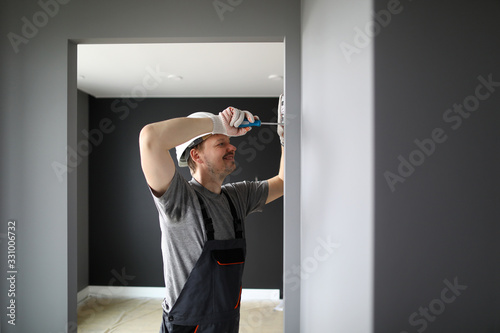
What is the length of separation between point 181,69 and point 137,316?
323cm

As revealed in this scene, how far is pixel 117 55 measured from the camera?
3791 mm

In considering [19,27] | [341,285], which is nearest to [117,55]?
[19,27]

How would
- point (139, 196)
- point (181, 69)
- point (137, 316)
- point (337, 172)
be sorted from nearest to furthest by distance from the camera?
point (337, 172) < point (181, 69) < point (137, 316) < point (139, 196)

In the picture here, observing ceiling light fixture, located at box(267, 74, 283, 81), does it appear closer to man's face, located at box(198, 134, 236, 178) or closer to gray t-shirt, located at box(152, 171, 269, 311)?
man's face, located at box(198, 134, 236, 178)

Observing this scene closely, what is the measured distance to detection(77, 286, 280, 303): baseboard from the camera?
5891 mm

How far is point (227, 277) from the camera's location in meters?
1.79

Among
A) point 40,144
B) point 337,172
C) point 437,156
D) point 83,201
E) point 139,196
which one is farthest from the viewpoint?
point 139,196

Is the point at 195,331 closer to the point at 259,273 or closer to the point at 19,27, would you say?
the point at 19,27

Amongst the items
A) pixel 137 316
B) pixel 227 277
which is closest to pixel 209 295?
pixel 227 277

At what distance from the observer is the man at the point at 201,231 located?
159cm

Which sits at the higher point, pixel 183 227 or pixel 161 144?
pixel 161 144

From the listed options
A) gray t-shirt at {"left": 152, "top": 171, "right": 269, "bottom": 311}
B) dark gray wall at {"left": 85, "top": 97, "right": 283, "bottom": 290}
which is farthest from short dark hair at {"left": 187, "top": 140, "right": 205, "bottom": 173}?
dark gray wall at {"left": 85, "top": 97, "right": 283, "bottom": 290}

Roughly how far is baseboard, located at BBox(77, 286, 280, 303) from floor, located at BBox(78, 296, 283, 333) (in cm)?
8

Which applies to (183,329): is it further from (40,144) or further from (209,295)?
(40,144)
